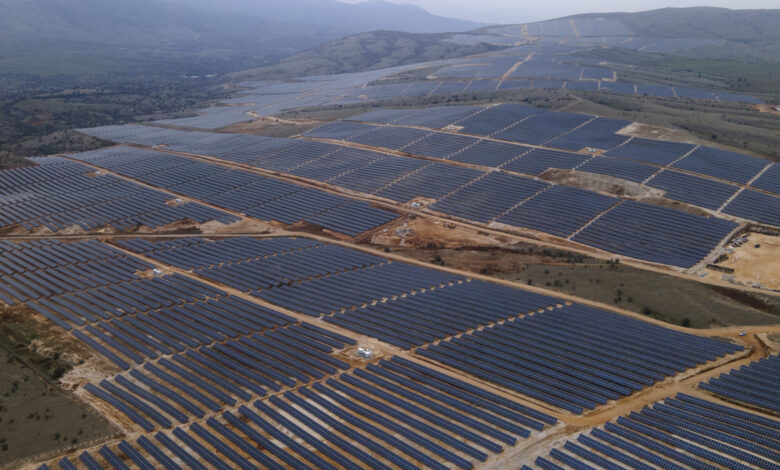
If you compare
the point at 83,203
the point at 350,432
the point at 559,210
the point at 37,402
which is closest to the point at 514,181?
the point at 559,210

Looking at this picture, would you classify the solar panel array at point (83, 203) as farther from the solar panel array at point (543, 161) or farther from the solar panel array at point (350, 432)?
the solar panel array at point (350, 432)

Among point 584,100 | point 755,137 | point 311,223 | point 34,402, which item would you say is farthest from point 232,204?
point 755,137

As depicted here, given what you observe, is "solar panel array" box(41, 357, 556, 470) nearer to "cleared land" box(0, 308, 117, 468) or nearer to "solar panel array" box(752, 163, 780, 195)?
"cleared land" box(0, 308, 117, 468)

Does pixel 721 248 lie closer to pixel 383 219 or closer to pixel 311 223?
pixel 383 219

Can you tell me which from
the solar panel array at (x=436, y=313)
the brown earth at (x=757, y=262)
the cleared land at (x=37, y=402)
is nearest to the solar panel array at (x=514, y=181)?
the brown earth at (x=757, y=262)

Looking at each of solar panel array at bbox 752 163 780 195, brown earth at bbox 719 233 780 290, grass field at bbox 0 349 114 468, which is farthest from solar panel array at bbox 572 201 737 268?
grass field at bbox 0 349 114 468
